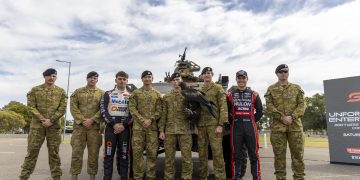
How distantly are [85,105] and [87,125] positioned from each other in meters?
0.39

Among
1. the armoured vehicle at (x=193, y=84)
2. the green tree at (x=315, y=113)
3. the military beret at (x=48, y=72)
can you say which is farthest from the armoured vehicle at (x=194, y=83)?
the green tree at (x=315, y=113)

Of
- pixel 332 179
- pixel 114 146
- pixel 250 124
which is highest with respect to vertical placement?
pixel 250 124

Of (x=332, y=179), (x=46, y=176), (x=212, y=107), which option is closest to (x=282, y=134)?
(x=212, y=107)

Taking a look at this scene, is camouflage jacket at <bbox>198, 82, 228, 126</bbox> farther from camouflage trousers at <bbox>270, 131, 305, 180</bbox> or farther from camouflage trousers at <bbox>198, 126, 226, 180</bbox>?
camouflage trousers at <bbox>270, 131, 305, 180</bbox>

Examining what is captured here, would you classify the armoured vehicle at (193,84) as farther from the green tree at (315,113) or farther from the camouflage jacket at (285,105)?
the green tree at (315,113)

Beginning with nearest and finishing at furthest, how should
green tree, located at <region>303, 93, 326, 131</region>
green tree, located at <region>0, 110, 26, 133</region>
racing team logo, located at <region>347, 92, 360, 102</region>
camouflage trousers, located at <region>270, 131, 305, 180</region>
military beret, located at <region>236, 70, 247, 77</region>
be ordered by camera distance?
1. camouflage trousers, located at <region>270, 131, 305, 180</region>
2. military beret, located at <region>236, 70, 247, 77</region>
3. racing team logo, located at <region>347, 92, 360, 102</region>
4. green tree, located at <region>0, 110, 26, 133</region>
5. green tree, located at <region>303, 93, 326, 131</region>

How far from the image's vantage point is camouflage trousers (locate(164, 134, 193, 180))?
4974mm

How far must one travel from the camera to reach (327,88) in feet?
31.8

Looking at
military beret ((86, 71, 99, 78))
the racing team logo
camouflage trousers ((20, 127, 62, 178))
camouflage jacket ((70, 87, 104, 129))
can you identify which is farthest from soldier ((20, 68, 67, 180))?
the racing team logo

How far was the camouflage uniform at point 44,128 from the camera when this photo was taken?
5.21m

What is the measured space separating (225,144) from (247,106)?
1183mm

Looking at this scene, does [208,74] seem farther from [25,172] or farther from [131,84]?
[25,172]

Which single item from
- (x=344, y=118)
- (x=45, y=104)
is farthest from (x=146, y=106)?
(x=344, y=118)

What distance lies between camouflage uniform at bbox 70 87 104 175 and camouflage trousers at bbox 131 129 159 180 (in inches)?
26.4
